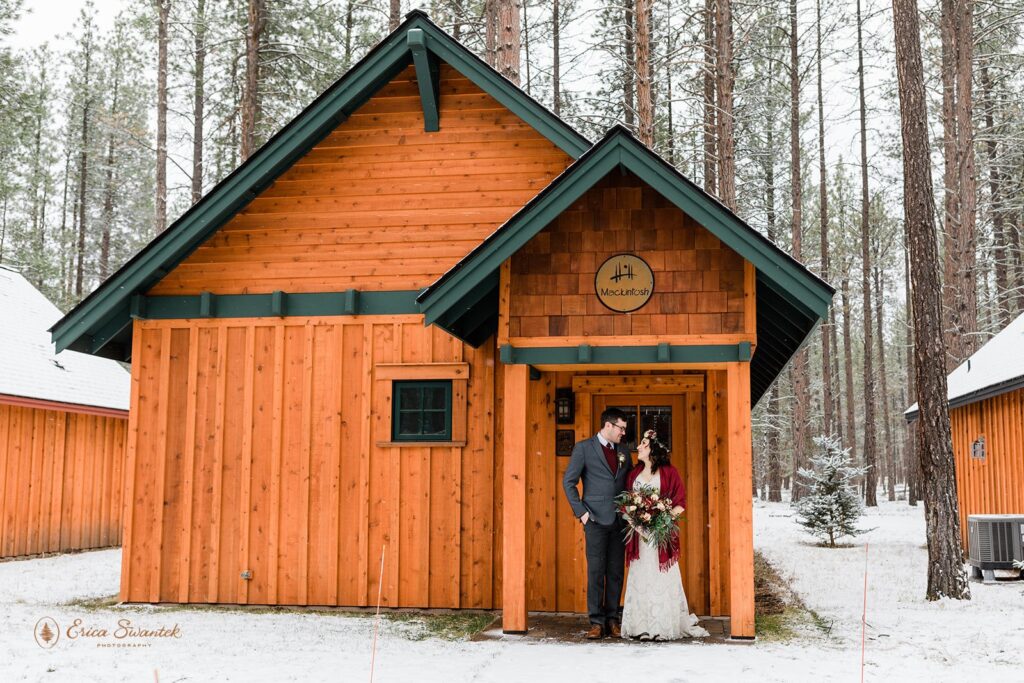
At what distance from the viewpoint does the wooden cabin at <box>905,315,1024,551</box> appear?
43.1 ft

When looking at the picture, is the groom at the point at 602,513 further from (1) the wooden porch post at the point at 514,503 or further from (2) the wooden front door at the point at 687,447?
(2) the wooden front door at the point at 687,447

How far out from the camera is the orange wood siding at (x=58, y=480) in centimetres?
1489

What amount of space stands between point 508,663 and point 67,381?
12146 mm

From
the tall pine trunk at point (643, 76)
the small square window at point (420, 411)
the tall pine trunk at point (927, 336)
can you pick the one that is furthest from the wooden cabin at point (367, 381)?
the tall pine trunk at point (643, 76)

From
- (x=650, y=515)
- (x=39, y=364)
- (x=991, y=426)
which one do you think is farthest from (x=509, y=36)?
(x=39, y=364)

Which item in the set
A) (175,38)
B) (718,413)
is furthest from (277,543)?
(175,38)

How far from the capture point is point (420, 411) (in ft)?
32.7

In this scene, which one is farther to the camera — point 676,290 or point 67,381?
point 67,381

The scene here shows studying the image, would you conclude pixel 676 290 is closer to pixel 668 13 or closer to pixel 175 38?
pixel 668 13

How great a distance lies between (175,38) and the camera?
22750 mm

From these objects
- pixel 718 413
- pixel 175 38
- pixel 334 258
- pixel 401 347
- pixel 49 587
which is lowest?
pixel 49 587

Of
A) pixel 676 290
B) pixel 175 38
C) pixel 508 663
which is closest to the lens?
pixel 508 663

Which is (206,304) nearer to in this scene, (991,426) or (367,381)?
(367,381)

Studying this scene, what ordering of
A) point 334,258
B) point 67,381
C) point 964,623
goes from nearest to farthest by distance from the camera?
1. point 964,623
2. point 334,258
3. point 67,381
